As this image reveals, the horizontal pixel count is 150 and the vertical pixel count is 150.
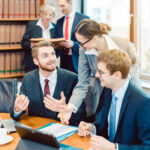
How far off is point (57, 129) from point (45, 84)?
27.6 inches

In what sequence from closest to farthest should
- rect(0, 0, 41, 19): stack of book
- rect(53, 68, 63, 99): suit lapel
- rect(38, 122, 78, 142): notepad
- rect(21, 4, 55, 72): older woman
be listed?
1. rect(38, 122, 78, 142): notepad
2. rect(53, 68, 63, 99): suit lapel
3. rect(21, 4, 55, 72): older woman
4. rect(0, 0, 41, 19): stack of book

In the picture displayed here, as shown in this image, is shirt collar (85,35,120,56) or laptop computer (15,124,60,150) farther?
shirt collar (85,35,120,56)

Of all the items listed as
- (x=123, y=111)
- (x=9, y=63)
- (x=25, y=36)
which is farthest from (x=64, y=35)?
(x=123, y=111)

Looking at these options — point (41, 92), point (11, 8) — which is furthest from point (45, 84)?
point (11, 8)

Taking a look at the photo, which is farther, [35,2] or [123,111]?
[35,2]

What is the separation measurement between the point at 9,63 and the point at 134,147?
122 inches

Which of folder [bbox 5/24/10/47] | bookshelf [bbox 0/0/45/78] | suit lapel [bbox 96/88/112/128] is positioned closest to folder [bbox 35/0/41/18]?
bookshelf [bbox 0/0/45/78]

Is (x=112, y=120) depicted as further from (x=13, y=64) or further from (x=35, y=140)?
(x=13, y=64)

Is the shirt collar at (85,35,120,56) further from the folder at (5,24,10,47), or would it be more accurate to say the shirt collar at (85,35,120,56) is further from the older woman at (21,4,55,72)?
the folder at (5,24,10,47)

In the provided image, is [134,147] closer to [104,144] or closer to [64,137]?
[104,144]

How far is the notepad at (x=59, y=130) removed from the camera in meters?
1.91

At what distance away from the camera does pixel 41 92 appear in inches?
103

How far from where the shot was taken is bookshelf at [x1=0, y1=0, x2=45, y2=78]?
4.24 meters

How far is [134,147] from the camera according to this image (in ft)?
5.25
